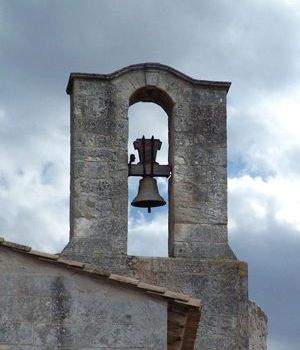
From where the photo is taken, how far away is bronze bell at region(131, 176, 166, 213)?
13219 mm

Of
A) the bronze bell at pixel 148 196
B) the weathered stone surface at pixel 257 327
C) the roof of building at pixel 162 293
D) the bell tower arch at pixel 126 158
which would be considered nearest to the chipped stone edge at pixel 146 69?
the bell tower arch at pixel 126 158

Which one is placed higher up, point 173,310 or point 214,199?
point 214,199

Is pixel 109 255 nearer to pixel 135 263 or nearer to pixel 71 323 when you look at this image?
pixel 135 263

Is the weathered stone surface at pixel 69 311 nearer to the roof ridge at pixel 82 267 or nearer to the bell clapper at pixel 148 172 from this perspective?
the roof ridge at pixel 82 267

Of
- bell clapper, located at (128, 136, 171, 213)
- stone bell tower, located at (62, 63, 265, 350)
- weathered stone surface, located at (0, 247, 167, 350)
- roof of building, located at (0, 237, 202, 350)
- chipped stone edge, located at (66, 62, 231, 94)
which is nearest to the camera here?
weathered stone surface, located at (0, 247, 167, 350)

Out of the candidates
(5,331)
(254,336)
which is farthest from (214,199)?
(5,331)

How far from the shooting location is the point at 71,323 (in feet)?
33.0

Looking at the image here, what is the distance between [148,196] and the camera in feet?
43.4

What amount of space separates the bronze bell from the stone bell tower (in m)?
0.22

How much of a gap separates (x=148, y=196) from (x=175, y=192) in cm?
41

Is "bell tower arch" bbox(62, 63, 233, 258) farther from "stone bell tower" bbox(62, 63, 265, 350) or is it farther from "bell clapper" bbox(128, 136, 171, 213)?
"bell clapper" bbox(128, 136, 171, 213)

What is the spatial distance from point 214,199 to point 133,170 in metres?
0.94

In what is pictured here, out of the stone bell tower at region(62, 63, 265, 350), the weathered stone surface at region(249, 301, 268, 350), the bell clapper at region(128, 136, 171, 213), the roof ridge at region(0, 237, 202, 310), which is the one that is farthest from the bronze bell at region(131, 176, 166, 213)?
the roof ridge at region(0, 237, 202, 310)

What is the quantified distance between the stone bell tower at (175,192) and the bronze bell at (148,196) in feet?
0.73
